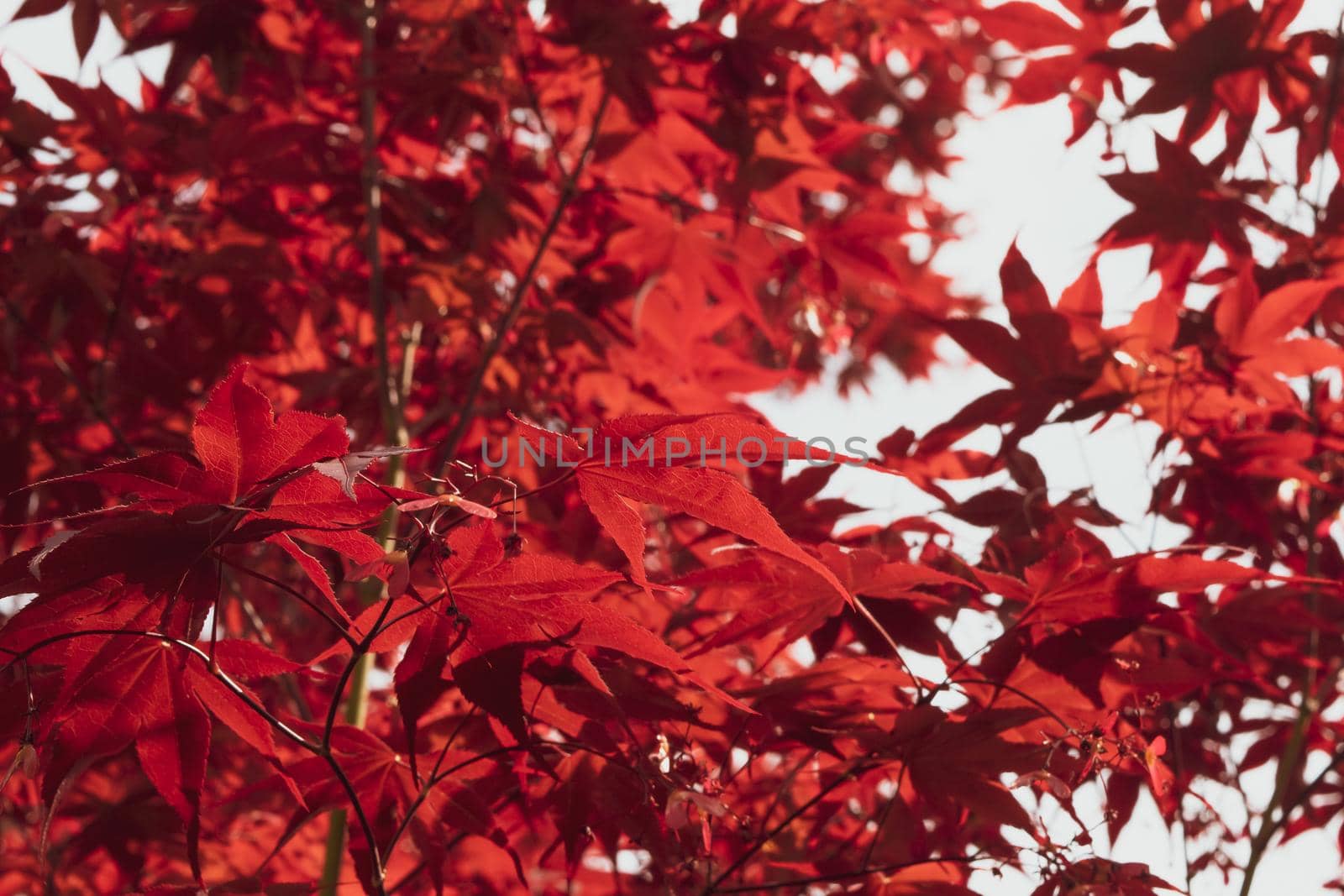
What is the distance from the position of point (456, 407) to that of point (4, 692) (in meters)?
0.91

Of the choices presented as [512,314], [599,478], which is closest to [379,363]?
[512,314]

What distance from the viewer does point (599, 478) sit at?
78 centimetres

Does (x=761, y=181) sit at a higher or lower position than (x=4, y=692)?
higher

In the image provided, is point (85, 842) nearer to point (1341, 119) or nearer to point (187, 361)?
point (187, 361)

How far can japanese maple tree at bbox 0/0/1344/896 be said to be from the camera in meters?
0.79

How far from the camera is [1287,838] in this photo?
6.06 ft

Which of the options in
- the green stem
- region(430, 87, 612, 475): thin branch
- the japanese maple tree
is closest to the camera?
the japanese maple tree

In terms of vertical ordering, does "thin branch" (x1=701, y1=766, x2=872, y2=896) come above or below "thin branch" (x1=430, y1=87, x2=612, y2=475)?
below

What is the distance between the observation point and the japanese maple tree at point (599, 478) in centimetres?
79

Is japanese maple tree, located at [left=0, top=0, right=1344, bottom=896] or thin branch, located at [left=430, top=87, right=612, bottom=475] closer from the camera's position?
japanese maple tree, located at [left=0, top=0, right=1344, bottom=896]

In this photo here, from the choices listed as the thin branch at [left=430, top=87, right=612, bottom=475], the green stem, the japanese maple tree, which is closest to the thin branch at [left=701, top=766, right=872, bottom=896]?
the japanese maple tree

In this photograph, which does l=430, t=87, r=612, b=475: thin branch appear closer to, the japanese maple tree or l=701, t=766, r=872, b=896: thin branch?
the japanese maple tree

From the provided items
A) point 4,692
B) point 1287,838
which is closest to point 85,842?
point 4,692

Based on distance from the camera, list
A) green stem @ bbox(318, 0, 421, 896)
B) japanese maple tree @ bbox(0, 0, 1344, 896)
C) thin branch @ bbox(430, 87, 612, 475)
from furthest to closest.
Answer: thin branch @ bbox(430, 87, 612, 475), green stem @ bbox(318, 0, 421, 896), japanese maple tree @ bbox(0, 0, 1344, 896)
